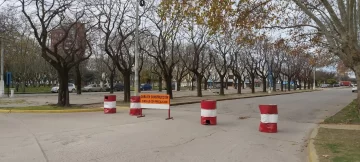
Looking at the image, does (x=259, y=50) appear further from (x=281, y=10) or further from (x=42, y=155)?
(x=42, y=155)

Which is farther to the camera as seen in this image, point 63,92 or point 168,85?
point 168,85

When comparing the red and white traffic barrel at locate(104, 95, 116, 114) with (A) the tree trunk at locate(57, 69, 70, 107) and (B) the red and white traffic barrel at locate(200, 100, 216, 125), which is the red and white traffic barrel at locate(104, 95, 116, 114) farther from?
(B) the red and white traffic barrel at locate(200, 100, 216, 125)

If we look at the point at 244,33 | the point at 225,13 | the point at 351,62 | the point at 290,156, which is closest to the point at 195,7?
the point at 225,13

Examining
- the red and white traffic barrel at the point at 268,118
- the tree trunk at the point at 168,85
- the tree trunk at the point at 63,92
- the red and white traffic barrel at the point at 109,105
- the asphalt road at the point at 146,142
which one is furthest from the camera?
the tree trunk at the point at 168,85

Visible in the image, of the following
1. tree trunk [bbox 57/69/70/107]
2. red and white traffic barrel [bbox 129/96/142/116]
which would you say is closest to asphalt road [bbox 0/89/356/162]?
red and white traffic barrel [bbox 129/96/142/116]

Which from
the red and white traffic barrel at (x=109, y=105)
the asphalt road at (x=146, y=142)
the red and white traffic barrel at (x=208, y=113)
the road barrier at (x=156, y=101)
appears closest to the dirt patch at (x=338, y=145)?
the asphalt road at (x=146, y=142)

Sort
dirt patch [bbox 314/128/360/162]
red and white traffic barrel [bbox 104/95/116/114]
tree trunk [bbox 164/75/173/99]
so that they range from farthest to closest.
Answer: tree trunk [bbox 164/75/173/99] → red and white traffic barrel [bbox 104/95/116/114] → dirt patch [bbox 314/128/360/162]

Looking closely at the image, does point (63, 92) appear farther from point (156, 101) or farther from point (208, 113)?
point (208, 113)

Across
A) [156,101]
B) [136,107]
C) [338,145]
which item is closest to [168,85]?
[136,107]

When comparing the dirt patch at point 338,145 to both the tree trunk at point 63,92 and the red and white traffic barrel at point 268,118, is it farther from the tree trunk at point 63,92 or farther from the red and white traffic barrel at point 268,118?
the tree trunk at point 63,92

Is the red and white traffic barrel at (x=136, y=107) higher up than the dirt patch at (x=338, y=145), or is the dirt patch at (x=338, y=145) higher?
the red and white traffic barrel at (x=136, y=107)

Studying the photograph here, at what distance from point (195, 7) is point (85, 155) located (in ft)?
29.0

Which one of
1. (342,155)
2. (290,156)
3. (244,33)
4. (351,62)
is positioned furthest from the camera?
(244,33)

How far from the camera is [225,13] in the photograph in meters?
14.8
